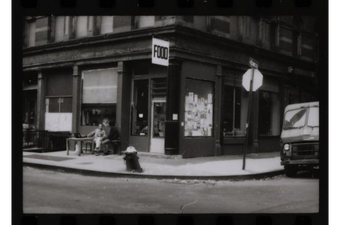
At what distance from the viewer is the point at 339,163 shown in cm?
537

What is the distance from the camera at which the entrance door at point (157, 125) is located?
46.9 ft

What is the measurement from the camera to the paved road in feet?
23.2

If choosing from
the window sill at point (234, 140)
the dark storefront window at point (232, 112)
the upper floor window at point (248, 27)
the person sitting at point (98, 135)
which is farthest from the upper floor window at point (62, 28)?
the window sill at point (234, 140)

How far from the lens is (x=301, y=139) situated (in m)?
11.1

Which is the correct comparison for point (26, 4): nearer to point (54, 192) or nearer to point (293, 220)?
point (54, 192)

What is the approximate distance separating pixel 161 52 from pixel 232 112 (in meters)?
4.96

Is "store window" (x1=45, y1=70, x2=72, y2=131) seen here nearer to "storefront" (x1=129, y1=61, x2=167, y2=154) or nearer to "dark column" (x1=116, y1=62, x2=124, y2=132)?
"dark column" (x1=116, y1=62, x2=124, y2=132)

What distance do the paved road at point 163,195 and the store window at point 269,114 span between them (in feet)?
8.67

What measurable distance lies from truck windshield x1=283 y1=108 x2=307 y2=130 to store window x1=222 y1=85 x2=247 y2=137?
327cm

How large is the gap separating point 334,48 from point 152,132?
9.69m

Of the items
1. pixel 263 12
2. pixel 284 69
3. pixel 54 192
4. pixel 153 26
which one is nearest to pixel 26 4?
pixel 263 12

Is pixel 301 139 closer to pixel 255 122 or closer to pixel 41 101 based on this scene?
pixel 255 122

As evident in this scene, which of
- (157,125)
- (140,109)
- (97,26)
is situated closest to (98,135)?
(140,109)

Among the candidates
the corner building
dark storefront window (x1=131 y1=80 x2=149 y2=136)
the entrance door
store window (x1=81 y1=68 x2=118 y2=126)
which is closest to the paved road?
store window (x1=81 y1=68 x2=118 y2=126)
